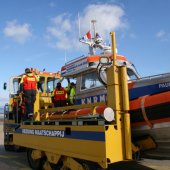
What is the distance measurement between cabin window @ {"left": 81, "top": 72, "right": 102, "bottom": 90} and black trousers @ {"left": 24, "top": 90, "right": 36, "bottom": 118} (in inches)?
63.3

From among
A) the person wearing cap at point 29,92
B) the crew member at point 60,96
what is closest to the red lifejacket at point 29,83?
the person wearing cap at point 29,92

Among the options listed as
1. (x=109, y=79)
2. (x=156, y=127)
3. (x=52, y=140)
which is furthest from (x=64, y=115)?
(x=156, y=127)

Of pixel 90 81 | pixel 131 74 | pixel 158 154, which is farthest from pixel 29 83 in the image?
pixel 158 154

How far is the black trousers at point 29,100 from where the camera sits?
9523 millimetres

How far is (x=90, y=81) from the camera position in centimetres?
862

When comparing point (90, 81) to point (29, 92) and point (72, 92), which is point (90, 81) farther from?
point (29, 92)

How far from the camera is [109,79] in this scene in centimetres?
633

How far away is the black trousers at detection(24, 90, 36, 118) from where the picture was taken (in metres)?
9.52

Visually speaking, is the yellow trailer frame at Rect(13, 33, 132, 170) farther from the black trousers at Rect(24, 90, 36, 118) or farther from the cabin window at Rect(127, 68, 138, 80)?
the cabin window at Rect(127, 68, 138, 80)

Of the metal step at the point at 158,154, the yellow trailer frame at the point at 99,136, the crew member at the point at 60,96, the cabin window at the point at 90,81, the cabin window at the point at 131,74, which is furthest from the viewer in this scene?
the crew member at the point at 60,96

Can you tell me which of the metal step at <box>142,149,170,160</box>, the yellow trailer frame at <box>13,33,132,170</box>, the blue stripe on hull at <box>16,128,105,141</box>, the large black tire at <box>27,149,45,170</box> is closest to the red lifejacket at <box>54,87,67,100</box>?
the blue stripe on hull at <box>16,128,105,141</box>

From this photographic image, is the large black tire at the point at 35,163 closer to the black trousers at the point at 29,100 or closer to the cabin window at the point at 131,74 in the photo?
the black trousers at the point at 29,100

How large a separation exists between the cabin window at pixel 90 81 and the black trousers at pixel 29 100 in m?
1.61

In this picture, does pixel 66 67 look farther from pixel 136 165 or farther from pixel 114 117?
pixel 114 117
